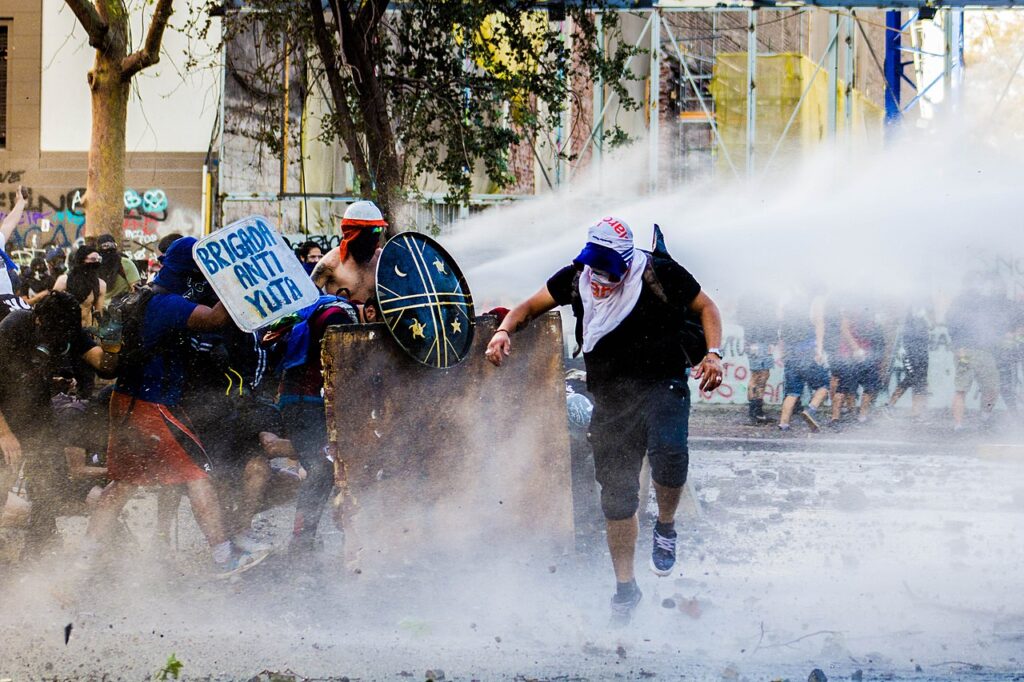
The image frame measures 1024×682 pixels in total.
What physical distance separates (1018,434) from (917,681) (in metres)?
6.77

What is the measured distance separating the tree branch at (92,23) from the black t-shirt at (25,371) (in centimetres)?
449

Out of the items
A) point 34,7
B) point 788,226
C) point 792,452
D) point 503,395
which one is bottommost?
point 792,452

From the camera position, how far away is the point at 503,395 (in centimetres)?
511

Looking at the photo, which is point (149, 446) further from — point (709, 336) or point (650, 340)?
point (709, 336)

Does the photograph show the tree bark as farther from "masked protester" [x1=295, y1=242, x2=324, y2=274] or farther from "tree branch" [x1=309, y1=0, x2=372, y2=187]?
"masked protester" [x1=295, y1=242, x2=324, y2=274]

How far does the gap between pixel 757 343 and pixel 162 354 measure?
7.37 m

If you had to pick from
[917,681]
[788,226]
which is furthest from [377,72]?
[917,681]

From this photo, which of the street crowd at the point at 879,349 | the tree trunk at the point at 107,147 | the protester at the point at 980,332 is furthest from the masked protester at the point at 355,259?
the protester at the point at 980,332

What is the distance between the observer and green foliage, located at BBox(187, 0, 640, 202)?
340 inches

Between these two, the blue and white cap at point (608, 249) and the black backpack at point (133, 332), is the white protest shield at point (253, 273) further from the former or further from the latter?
the blue and white cap at point (608, 249)

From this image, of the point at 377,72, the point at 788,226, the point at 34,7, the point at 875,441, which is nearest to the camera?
the point at 377,72

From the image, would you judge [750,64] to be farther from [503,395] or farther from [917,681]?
[917,681]

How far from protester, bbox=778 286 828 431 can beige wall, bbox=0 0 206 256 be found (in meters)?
7.67

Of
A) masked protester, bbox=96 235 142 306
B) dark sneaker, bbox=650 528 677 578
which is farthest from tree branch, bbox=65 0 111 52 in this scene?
dark sneaker, bbox=650 528 677 578
